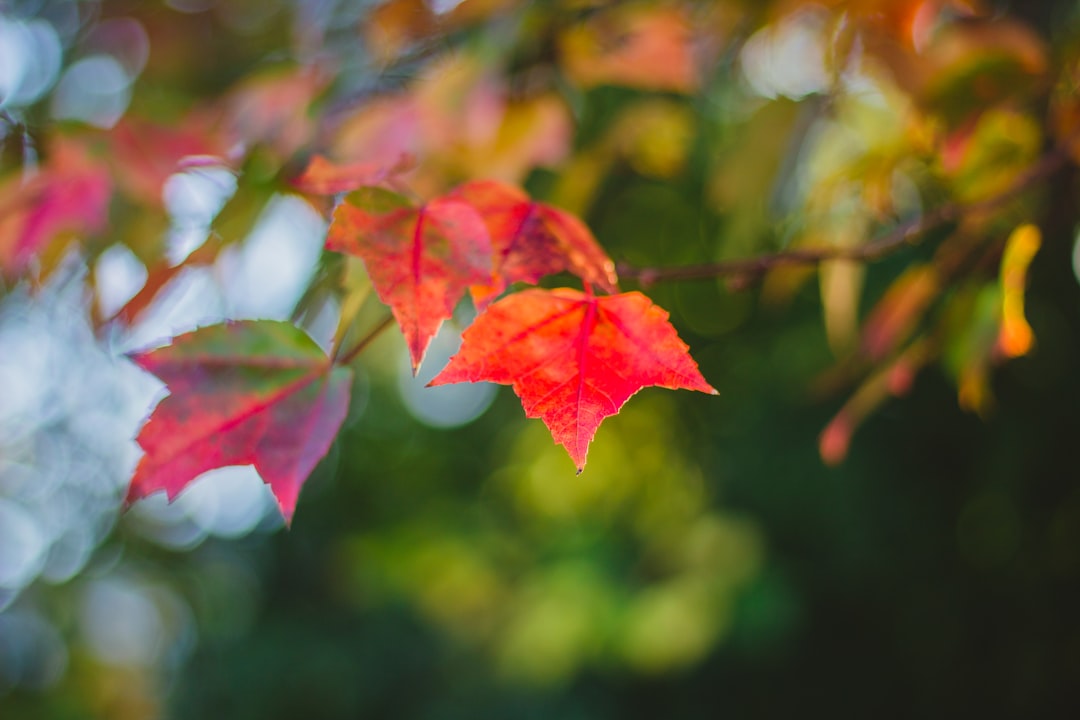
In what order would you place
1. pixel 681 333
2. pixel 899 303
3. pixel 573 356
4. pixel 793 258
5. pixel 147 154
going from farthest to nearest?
pixel 681 333
pixel 147 154
pixel 899 303
pixel 793 258
pixel 573 356

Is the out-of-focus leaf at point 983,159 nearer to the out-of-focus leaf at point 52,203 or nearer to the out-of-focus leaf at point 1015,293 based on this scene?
the out-of-focus leaf at point 1015,293

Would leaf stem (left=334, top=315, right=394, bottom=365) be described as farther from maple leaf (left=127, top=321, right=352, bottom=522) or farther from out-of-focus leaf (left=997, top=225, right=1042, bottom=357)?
out-of-focus leaf (left=997, top=225, right=1042, bottom=357)

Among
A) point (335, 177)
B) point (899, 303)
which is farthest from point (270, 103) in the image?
point (899, 303)

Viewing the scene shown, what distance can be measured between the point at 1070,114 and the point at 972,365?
28cm

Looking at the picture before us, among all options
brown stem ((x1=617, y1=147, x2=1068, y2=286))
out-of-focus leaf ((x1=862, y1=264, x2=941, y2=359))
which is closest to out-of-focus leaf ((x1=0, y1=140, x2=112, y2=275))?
brown stem ((x1=617, y1=147, x2=1068, y2=286))

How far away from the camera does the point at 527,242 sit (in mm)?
412

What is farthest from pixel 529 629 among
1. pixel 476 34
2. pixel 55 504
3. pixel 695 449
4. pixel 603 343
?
pixel 55 504

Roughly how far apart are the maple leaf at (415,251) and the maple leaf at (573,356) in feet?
0.08

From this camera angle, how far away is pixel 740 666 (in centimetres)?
226

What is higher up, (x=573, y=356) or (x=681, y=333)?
(x=573, y=356)

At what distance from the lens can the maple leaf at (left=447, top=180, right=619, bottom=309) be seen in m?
0.39

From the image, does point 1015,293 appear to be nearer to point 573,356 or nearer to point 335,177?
point 573,356

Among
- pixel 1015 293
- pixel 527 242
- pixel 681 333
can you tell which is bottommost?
pixel 681 333

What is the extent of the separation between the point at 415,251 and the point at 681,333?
2.27m
